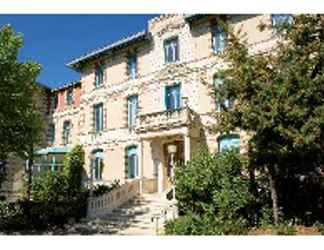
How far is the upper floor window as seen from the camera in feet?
66.4

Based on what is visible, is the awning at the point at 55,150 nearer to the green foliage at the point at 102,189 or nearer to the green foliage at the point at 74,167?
the green foliage at the point at 74,167

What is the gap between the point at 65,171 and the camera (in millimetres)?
18719

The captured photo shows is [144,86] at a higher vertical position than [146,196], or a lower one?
higher

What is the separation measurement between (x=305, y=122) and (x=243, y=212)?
297 centimetres

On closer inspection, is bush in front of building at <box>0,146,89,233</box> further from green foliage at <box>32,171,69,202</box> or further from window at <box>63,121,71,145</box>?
window at <box>63,121,71,145</box>

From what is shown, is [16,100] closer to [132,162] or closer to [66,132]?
[132,162]

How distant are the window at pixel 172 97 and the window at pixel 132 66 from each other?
75.8 inches

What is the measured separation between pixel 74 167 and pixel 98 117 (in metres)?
2.46

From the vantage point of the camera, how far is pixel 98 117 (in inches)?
805

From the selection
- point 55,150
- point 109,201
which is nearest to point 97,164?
point 55,150

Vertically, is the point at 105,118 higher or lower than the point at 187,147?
higher

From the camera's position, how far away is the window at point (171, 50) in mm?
18064
